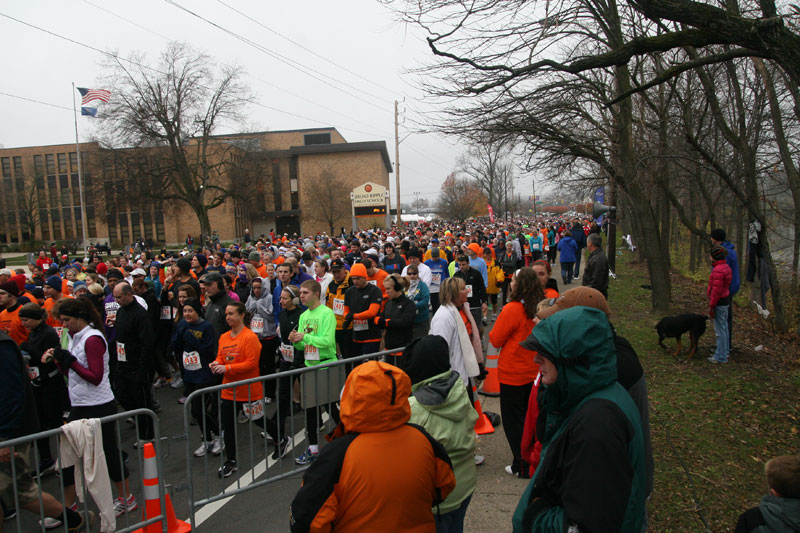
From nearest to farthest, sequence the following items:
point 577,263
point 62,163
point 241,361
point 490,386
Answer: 1. point 241,361
2. point 490,386
3. point 577,263
4. point 62,163

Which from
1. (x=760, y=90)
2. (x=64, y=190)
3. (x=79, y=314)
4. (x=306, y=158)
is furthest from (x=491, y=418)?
(x=64, y=190)

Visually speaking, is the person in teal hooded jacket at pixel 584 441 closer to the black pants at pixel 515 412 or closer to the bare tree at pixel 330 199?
the black pants at pixel 515 412

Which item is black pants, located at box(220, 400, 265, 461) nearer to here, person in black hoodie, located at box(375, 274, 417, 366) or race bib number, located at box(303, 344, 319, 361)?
race bib number, located at box(303, 344, 319, 361)

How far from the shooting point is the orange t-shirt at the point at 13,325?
6.24 m

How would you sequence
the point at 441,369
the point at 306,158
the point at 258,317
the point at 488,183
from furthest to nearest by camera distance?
the point at 488,183 < the point at 306,158 < the point at 258,317 < the point at 441,369

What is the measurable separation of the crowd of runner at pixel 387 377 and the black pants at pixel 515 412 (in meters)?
0.01

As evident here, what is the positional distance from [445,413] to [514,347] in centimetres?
194

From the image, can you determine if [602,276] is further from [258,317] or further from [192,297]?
[192,297]

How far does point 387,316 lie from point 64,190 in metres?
75.5

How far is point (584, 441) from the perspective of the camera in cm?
180

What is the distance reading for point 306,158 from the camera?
62062mm

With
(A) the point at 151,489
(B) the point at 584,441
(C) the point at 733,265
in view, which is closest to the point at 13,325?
(A) the point at 151,489

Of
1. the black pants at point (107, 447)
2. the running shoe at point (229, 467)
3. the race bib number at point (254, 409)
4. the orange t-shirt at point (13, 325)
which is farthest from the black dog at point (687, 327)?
the orange t-shirt at point (13, 325)

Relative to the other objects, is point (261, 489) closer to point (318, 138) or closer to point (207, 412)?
point (207, 412)
